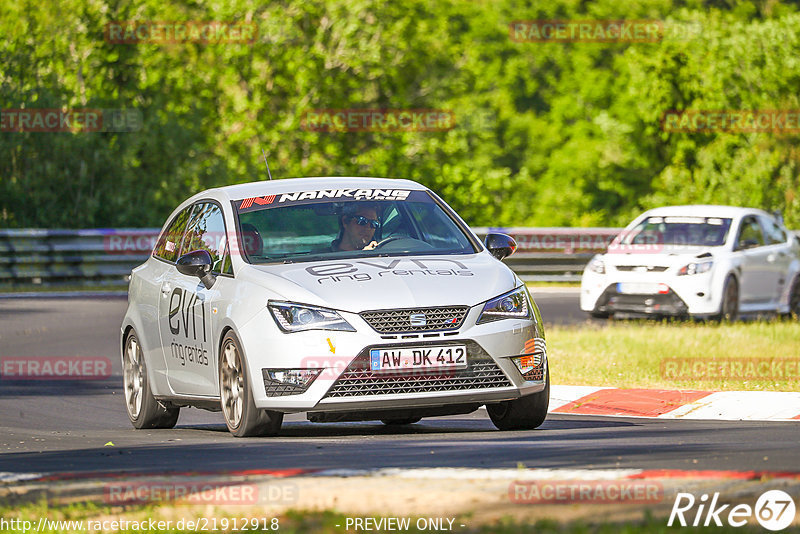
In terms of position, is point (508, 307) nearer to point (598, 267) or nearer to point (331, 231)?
point (331, 231)

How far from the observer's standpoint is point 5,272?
26734 mm

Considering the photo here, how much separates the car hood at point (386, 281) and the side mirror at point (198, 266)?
475 millimetres

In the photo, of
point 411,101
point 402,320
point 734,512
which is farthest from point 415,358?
point 411,101

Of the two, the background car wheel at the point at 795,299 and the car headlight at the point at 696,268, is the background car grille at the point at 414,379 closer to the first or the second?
the car headlight at the point at 696,268

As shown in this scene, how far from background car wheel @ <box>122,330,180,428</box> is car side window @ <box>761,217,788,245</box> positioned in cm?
1180

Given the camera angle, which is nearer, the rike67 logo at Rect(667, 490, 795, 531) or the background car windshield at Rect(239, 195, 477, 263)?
the rike67 logo at Rect(667, 490, 795, 531)

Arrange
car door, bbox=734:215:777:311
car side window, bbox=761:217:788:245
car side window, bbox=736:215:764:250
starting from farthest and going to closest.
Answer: car side window, bbox=761:217:788:245 → car side window, bbox=736:215:764:250 → car door, bbox=734:215:777:311

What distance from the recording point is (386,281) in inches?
361

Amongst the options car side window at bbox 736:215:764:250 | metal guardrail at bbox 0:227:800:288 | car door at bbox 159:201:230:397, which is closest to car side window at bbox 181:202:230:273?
car door at bbox 159:201:230:397

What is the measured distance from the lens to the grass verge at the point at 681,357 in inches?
518

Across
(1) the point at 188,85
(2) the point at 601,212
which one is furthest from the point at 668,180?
(1) the point at 188,85

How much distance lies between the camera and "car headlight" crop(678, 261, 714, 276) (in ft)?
62.7

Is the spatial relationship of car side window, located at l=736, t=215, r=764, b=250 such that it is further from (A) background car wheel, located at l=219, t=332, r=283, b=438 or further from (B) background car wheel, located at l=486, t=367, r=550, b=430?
(A) background car wheel, located at l=219, t=332, r=283, b=438

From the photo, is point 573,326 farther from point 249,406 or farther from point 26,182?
point 26,182
